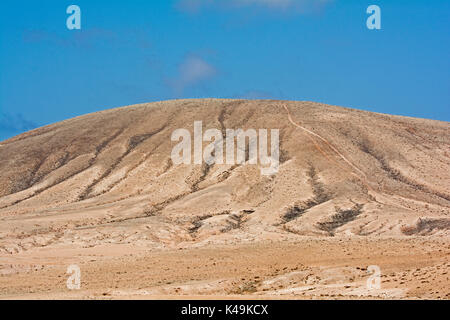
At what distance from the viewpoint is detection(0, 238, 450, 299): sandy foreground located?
105 ft

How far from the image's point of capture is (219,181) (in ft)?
254

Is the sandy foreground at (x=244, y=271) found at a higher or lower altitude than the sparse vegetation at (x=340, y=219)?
lower

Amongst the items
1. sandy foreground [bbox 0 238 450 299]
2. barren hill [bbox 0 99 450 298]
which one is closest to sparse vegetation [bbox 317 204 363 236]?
barren hill [bbox 0 99 450 298]

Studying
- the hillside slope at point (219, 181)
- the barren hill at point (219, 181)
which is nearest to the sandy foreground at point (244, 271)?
the barren hill at point (219, 181)

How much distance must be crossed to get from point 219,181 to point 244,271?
35533 mm

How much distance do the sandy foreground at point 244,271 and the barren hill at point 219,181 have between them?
16.4ft

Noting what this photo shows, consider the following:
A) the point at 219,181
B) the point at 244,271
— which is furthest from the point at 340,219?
the point at 244,271

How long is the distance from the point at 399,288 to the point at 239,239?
25.7 meters

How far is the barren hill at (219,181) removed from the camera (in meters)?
60.1

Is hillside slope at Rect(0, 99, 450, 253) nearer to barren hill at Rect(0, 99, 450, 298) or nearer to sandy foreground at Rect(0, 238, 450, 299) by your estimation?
barren hill at Rect(0, 99, 450, 298)

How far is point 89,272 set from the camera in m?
45.2

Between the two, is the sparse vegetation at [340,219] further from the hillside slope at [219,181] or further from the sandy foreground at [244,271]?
the sandy foreground at [244,271]

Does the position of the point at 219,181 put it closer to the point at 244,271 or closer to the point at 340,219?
the point at 340,219

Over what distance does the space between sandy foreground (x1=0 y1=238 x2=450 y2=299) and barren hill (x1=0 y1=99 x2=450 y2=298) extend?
5002 millimetres
